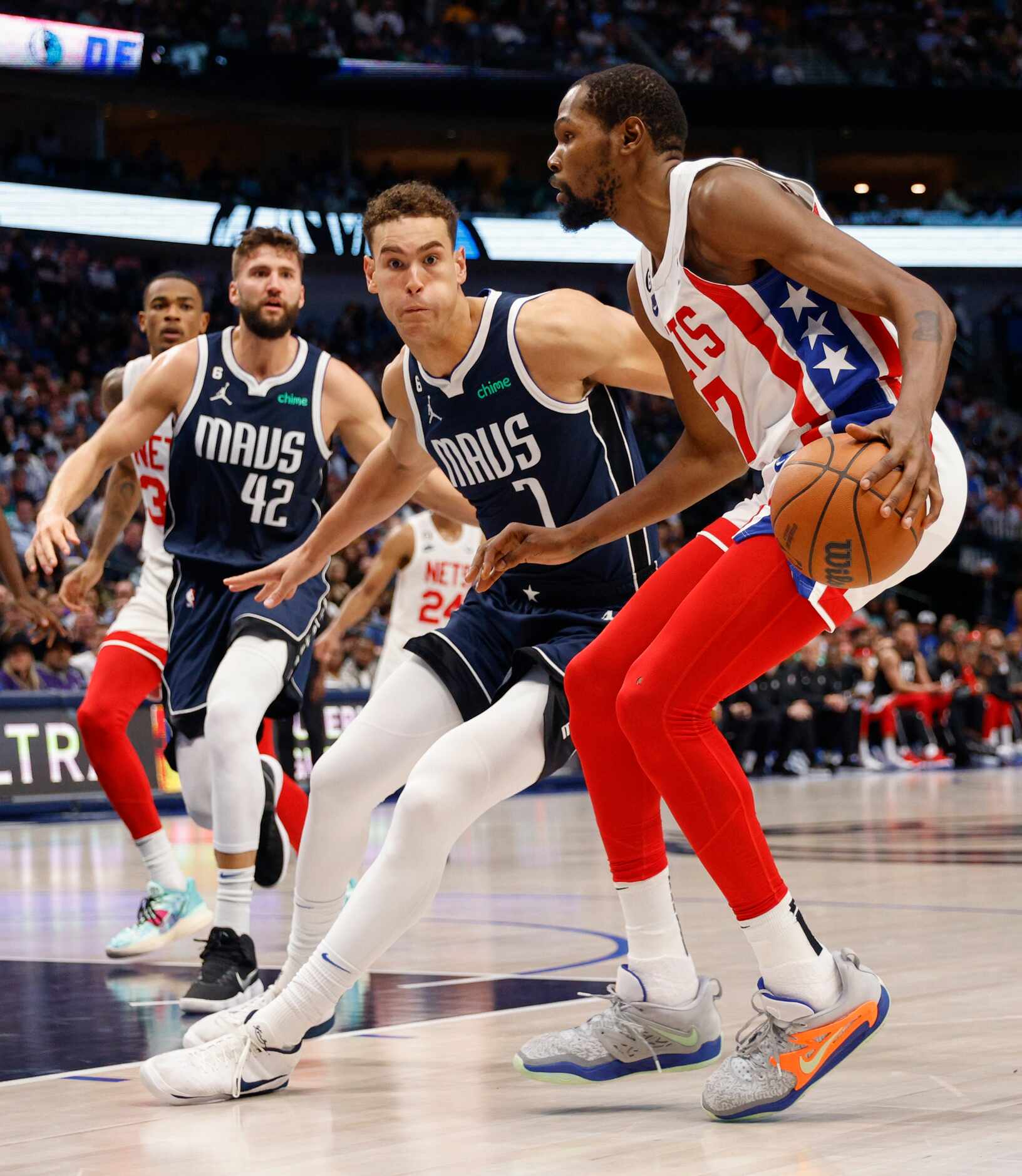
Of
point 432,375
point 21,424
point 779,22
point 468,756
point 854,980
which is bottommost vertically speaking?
point 854,980

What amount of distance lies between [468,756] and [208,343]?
8.08ft

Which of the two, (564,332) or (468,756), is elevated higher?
(564,332)

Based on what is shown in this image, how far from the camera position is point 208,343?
5668 mm

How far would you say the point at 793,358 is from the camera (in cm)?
333

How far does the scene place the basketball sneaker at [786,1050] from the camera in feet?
10.8

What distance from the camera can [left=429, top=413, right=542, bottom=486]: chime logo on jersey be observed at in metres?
4.16

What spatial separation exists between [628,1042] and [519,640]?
38.6 inches

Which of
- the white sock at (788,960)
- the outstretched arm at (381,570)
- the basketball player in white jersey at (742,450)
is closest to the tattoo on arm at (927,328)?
the basketball player in white jersey at (742,450)

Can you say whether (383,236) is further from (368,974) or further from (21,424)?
(21,424)

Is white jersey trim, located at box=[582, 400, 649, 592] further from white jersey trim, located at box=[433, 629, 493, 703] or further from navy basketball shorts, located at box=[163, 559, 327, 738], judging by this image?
navy basketball shorts, located at box=[163, 559, 327, 738]

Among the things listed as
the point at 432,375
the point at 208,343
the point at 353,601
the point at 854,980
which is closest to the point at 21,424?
the point at 353,601

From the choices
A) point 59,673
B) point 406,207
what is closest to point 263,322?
point 406,207

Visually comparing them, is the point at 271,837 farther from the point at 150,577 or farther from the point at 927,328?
the point at 927,328

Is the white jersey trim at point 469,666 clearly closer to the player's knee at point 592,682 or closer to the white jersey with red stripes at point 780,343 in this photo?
the player's knee at point 592,682
